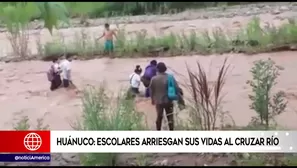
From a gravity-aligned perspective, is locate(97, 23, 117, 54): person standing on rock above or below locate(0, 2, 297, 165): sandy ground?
above

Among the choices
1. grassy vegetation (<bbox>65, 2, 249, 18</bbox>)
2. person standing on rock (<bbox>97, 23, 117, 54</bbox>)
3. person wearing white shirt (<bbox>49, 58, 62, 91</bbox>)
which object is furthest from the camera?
person standing on rock (<bbox>97, 23, 117, 54</bbox>)

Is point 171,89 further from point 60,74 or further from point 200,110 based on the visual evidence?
point 60,74

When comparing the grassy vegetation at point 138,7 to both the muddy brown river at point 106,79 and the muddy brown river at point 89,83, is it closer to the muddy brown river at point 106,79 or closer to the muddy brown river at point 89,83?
the muddy brown river at point 106,79

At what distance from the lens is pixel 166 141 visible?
11.5 feet

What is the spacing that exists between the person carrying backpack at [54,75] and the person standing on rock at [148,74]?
559 mm

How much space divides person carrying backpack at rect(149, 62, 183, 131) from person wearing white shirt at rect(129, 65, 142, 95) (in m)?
0.09

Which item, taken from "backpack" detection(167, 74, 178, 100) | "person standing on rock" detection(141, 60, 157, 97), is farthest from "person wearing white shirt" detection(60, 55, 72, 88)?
"backpack" detection(167, 74, 178, 100)

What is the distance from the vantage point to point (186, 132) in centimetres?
352

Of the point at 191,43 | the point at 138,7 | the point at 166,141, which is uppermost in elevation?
the point at 138,7

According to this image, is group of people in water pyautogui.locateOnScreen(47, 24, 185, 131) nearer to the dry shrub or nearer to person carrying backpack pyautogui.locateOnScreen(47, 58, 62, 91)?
person carrying backpack pyautogui.locateOnScreen(47, 58, 62, 91)

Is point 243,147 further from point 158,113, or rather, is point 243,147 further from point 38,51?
point 38,51

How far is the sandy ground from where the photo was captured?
3.58 m

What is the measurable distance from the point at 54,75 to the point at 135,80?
1.76 ft

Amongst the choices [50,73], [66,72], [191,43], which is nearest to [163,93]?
[191,43]
